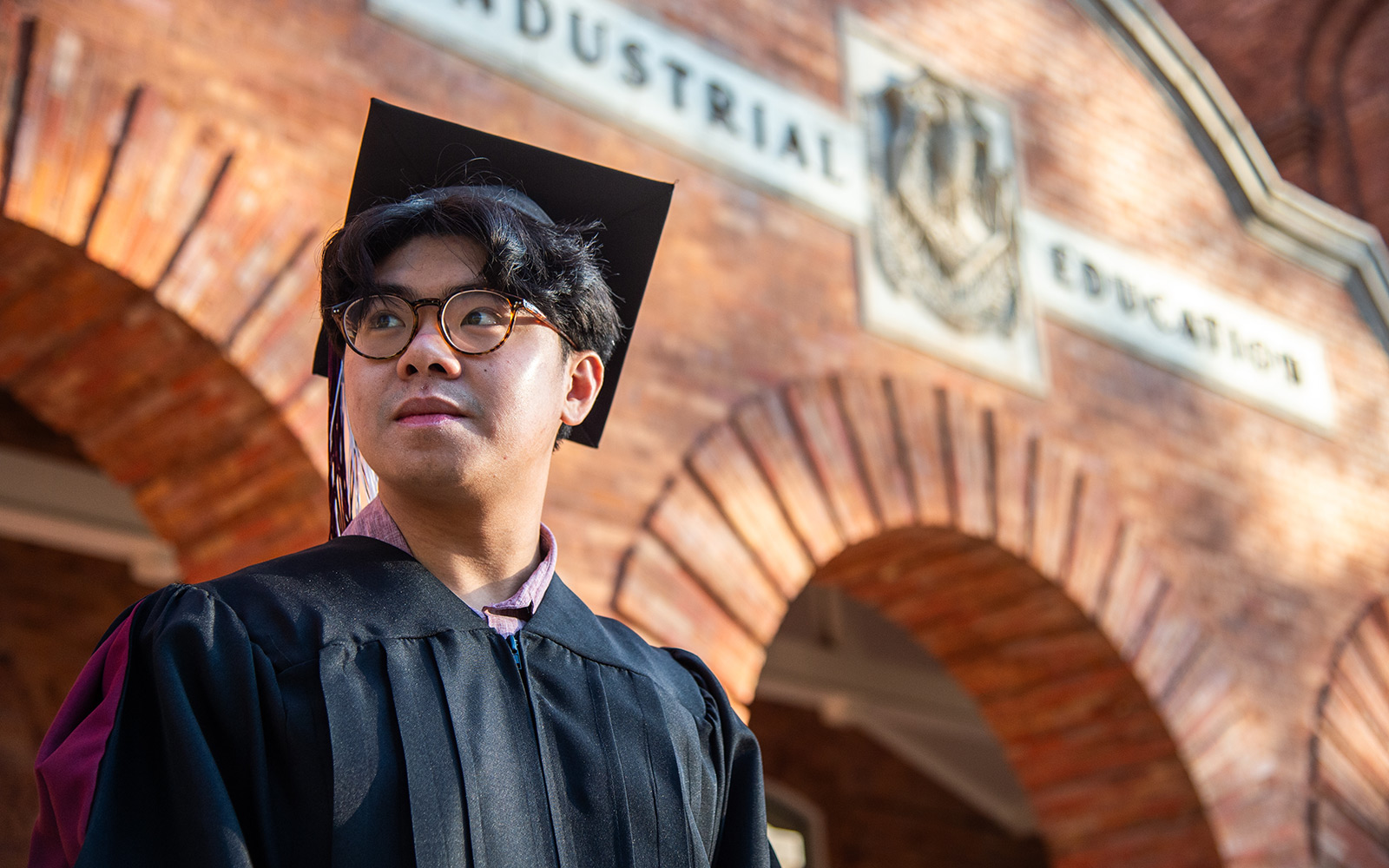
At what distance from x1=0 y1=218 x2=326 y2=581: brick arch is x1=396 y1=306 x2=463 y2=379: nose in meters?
2.08

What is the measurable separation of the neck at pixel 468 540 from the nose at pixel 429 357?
131mm

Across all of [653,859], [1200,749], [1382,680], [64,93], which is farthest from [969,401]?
[653,859]

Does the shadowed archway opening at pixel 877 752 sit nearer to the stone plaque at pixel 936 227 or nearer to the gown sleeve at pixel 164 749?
the stone plaque at pixel 936 227

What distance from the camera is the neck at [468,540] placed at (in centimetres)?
146

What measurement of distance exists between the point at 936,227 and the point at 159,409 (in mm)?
2850

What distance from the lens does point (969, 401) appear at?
499cm

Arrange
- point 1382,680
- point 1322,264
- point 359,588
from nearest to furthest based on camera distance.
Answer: point 359,588, point 1382,680, point 1322,264

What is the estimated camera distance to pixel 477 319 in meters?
1.47

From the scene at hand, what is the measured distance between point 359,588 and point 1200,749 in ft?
14.8

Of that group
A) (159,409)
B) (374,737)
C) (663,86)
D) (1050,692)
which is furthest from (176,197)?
(1050,692)

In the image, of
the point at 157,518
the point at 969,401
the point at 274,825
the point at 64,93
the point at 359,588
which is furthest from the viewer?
the point at 969,401

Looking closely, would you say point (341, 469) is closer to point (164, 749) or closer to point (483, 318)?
point (483, 318)

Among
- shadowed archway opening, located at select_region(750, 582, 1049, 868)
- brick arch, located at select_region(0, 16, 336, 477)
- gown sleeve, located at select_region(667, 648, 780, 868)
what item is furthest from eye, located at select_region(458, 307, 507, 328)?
shadowed archway opening, located at select_region(750, 582, 1049, 868)

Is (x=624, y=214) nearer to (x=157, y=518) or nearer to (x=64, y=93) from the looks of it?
(x=64, y=93)
